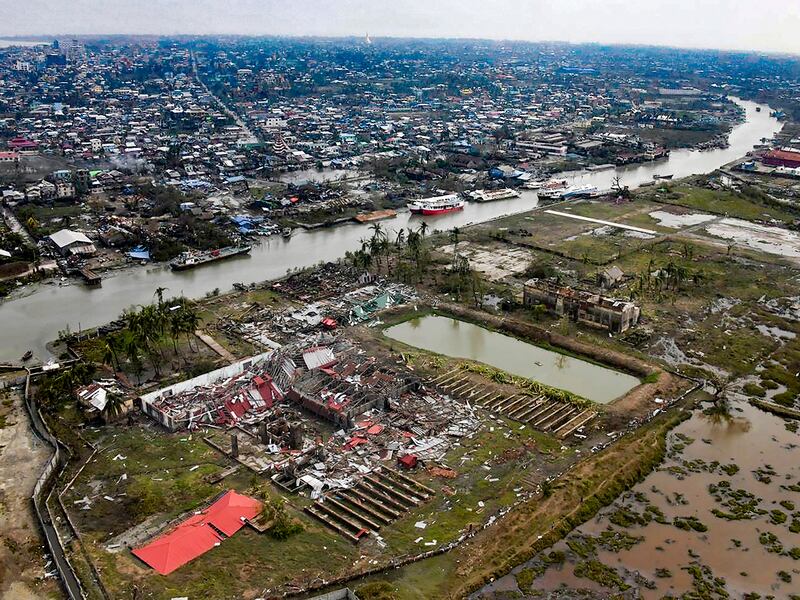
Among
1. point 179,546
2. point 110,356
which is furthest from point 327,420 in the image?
point 110,356

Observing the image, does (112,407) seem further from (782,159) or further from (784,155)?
(784,155)

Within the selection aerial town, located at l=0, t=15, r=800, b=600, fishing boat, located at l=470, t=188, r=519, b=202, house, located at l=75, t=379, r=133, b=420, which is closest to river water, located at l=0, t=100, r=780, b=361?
aerial town, located at l=0, t=15, r=800, b=600

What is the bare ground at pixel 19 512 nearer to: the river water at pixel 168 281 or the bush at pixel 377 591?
the river water at pixel 168 281

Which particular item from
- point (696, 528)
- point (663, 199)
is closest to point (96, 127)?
point (663, 199)

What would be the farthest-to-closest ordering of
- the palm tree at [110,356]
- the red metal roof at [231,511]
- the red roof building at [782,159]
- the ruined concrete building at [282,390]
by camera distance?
1. the red roof building at [782,159]
2. the palm tree at [110,356]
3. the ruined concrete building at [282,390]
4. the red metal roof at [231,511]

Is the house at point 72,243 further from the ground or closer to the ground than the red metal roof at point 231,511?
closer to the ground

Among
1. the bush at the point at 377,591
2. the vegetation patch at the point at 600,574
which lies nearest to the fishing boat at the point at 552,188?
the vegetation patch at the point at 600,574
